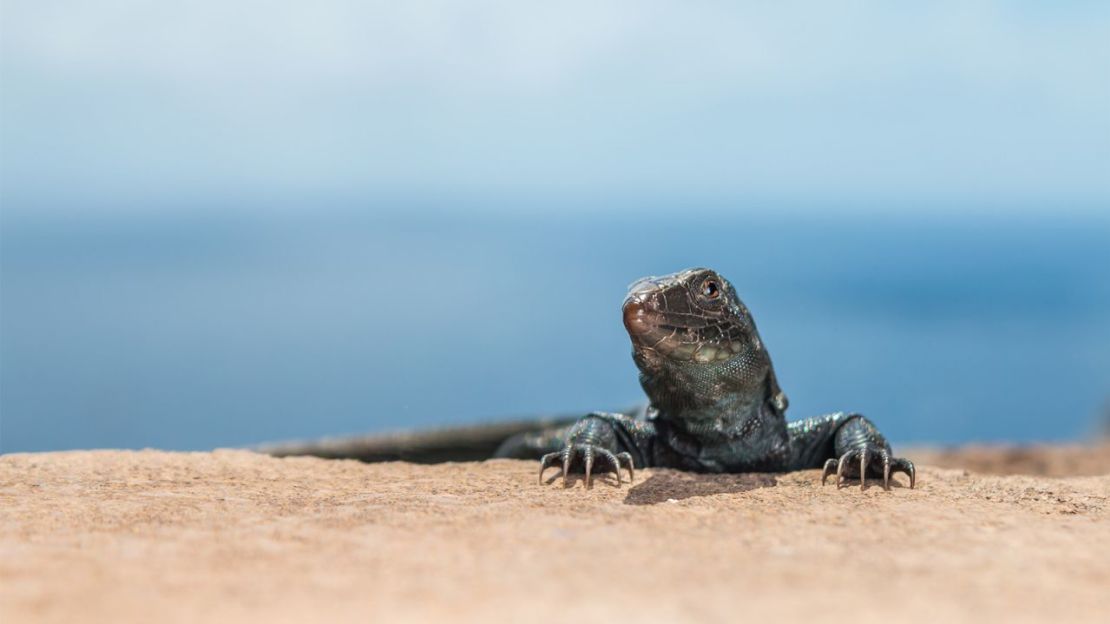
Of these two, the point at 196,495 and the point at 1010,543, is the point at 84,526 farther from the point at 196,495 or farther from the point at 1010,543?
the point at 1010,543

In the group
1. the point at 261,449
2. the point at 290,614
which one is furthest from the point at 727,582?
the point at 261,449

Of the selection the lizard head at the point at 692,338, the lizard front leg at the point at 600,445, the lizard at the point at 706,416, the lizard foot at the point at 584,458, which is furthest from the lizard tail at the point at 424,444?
the lizard foot at the point at 584,458

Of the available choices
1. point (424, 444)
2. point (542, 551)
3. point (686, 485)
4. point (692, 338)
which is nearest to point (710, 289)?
point (692, 338)

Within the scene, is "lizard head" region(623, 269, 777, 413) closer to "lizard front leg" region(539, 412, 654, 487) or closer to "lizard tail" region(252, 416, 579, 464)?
"lizard front leg" region(539, 412, 654, 487)

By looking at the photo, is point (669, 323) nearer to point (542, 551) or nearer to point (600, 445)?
point (600, 445)

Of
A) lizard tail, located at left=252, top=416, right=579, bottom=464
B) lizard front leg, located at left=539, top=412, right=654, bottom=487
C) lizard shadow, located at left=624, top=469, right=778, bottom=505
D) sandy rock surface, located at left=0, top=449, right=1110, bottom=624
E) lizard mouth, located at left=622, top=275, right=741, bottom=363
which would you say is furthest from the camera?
lizard tail, located at left=252, top=416, right=579, bottom=464

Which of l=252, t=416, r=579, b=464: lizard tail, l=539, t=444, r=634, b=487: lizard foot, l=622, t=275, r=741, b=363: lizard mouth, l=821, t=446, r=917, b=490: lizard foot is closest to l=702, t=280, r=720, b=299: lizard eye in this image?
l=622, t=275, r=741, b=363: lizard mouth
